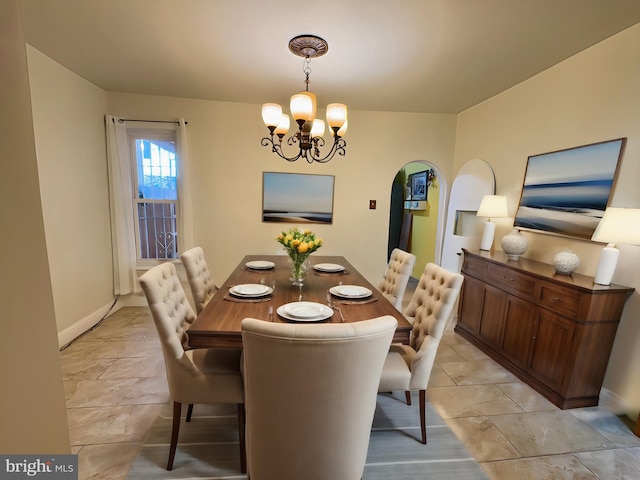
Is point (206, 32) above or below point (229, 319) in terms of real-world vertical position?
above

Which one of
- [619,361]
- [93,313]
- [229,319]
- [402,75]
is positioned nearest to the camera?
[229,319]

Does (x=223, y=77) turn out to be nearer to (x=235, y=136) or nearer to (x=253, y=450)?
(x=235, y=136)

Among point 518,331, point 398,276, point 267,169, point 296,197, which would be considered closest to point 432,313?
point 398,276

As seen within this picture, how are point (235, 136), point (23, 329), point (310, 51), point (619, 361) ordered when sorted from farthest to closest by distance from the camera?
point (235, 136), point (310, 51), point (619, 361), point (23, 329)

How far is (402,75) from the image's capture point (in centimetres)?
269

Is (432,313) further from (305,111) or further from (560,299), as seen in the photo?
(305,111)

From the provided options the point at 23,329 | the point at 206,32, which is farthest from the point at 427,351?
the point at 206,32

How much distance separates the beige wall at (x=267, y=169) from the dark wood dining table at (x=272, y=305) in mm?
1371

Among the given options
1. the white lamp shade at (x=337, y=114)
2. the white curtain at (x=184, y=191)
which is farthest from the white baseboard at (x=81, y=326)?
the white lamp shade at (x=337, y=114)

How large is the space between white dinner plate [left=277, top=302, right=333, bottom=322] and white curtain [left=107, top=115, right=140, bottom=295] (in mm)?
2880

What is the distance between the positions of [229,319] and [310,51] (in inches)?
80.8

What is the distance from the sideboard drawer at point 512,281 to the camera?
2.30 m

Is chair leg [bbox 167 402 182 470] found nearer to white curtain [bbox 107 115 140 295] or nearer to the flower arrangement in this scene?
the flower arrangement

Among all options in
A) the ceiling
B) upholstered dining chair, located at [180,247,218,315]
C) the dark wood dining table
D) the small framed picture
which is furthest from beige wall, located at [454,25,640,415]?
upholstered dining chair, located at [180,247,218,315]
